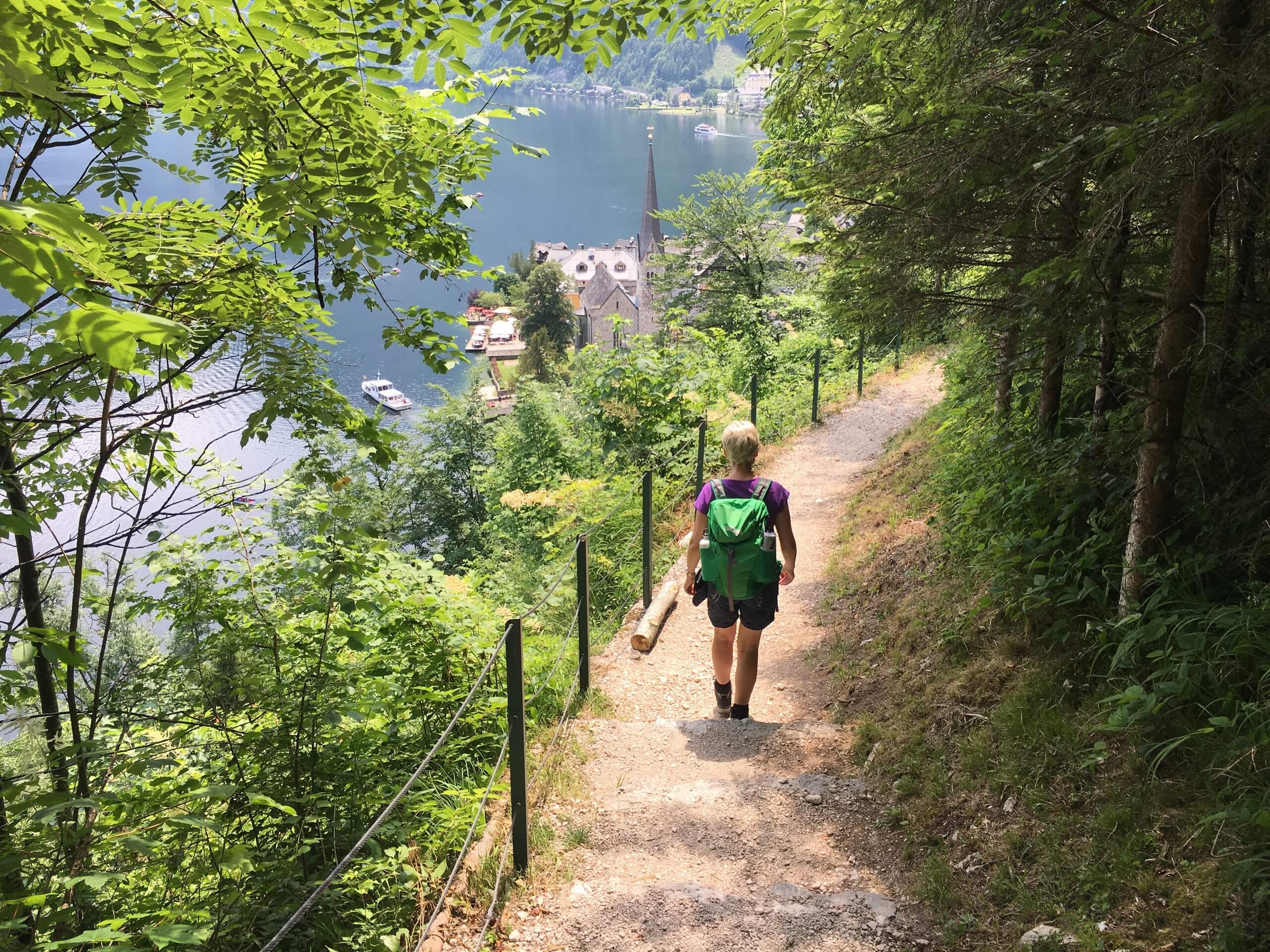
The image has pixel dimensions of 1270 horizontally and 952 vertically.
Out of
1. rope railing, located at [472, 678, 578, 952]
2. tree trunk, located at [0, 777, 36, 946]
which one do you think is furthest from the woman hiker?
tree trunk, located at [0, 777, 36, 946]

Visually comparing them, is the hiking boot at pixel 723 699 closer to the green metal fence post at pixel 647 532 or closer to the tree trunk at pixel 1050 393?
the green metal fence post at pixel 647 532

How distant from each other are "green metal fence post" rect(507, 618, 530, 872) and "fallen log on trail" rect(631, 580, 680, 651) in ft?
9.68

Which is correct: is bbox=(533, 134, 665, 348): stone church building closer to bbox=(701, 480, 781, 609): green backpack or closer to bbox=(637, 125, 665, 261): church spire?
bbox=(637, 125, 665, 261): church spire

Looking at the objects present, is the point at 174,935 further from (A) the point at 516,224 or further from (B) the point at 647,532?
(A) the point at 516,224

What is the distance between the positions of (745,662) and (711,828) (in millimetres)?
1269

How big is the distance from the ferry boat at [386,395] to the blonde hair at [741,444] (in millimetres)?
72891

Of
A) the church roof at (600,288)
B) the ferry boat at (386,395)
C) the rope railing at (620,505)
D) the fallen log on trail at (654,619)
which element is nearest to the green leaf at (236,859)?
the fallen log on trail at (654,619)

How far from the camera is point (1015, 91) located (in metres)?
4.51

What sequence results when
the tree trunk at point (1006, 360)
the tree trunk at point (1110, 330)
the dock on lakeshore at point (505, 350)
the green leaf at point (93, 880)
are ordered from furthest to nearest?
1. the dock on lakeshore at point (505, 350)
2. the tree trunk at point (1006, 360)
3. the tree trunk at point (1110, 330)
4. the green leaf at point (93, 880)

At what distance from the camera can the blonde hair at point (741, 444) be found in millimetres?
4535

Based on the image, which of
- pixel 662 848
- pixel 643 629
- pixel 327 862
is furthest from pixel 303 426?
pixel 643 629

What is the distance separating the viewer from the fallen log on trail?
6.42m

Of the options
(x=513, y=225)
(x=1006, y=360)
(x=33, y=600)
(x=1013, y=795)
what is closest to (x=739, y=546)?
(x=1013, y=795)

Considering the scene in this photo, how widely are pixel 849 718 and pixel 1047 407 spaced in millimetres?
2461
